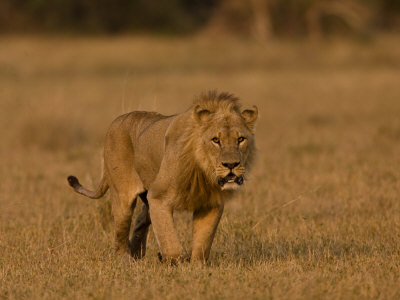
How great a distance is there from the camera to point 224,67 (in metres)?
29.9

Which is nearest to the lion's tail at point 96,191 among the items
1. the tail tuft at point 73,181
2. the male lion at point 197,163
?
the tail tuft at point 73,181

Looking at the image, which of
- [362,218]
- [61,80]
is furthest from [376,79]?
[362,218]

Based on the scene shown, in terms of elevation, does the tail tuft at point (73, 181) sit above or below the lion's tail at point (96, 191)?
above

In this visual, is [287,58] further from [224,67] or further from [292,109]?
[292,109]

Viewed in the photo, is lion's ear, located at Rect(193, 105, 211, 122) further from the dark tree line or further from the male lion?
the dark tree line

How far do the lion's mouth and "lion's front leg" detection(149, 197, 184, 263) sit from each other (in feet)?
1.90

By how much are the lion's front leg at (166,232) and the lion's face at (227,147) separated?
49cm

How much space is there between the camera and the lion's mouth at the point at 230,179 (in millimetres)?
5418

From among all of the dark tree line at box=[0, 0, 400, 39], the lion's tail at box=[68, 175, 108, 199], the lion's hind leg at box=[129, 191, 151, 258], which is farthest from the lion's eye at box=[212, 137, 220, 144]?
the dark tree line at box=[0, 0, 400, 39]

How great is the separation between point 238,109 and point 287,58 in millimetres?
26128

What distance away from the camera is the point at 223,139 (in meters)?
5.52

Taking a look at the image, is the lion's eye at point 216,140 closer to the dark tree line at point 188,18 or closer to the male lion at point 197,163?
the male lion at point 197,163

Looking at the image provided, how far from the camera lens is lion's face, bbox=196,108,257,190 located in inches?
213

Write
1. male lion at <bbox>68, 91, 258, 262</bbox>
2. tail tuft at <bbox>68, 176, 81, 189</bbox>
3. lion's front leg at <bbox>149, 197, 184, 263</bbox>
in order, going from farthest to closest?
tail tuft at <bbox>68, 176, 81, 189</bbox>
lion's front leg at <bbox>149, 197, 184, 263</bbox>
male lion at <bbox>68, 91, 258, 262</bbox>
